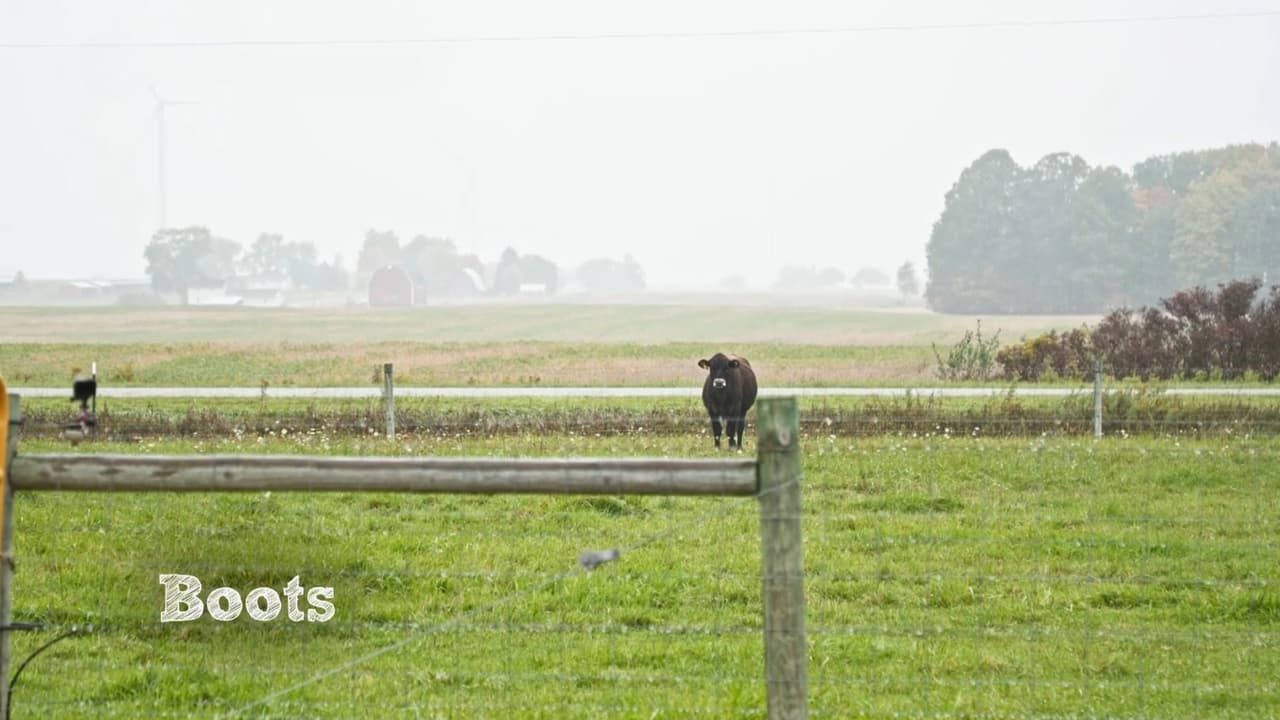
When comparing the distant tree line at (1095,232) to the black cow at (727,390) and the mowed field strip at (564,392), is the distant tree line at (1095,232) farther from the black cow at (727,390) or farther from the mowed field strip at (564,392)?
the black cow at (727,390)

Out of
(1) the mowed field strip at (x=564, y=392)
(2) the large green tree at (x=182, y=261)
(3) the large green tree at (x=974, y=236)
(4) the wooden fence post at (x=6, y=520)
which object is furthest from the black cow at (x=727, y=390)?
(2) the large green tree at (x=182, y=261)

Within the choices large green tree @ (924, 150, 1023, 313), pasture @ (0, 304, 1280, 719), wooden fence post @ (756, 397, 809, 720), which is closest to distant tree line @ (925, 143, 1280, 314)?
large green tree @ (924, 150, 1023, 313)

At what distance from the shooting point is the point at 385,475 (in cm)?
566

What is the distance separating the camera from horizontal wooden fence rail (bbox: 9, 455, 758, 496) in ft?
18.1

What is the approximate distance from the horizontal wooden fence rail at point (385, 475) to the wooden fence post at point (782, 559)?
11 cm

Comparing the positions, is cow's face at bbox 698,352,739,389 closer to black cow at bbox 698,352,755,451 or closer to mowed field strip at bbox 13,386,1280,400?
black cow at bbox 698,352,755,451

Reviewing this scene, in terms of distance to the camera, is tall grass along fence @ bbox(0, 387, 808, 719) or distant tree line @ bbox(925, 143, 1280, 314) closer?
tall grass along fence @ bbox(0, 387, 808, 719)

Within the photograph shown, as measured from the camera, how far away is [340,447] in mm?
18766

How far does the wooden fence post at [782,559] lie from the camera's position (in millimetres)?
5418

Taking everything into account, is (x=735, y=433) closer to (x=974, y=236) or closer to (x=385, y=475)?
(x=385, y=475)

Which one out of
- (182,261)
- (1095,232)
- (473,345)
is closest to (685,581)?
(473,345)

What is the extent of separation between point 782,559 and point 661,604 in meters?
4.37

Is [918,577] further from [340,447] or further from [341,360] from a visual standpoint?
[341,360]

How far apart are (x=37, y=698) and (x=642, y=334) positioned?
94.9 meters
